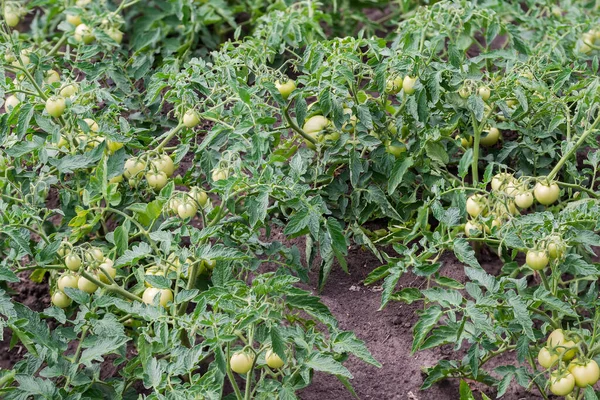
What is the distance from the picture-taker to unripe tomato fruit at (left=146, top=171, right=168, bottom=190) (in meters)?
2.96

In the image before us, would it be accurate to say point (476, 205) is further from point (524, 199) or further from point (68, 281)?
point (68, 281)

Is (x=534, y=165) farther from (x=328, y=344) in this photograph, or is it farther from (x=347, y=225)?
(x=328, y=344)

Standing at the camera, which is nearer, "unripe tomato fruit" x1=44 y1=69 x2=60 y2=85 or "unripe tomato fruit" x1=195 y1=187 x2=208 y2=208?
"unripe tomato fruit" x1=195 y1=187 x2=208 y2=208

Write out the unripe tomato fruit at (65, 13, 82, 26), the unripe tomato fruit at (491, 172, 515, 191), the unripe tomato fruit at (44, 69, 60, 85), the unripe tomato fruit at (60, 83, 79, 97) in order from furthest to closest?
the unripe tomato fruit at (65, 13, 82, 26) → the unripe tomato fruit at (44, 69, 60, 85) → the unripe tomato fruit at (60, 83, 79, 97) → the unripe tomato fruit at (491, 172, 515, 191)

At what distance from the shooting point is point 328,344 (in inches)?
100

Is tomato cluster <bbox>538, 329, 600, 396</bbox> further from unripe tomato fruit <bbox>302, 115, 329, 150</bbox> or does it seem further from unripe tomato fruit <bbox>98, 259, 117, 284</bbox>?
unripe tomato fruit <bbox>98, 259, 117, 284</bbox>

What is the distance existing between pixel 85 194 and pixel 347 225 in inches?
36.9

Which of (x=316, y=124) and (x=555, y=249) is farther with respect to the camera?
(x=316, y=124)

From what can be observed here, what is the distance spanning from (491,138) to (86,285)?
1.54 meters

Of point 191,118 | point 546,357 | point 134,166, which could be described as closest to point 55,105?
point 134,166

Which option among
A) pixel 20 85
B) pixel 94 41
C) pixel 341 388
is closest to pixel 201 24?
pixel 94 41

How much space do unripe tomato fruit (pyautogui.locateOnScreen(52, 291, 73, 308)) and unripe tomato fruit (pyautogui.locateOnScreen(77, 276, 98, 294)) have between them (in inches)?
4.9

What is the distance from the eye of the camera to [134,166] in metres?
3.01

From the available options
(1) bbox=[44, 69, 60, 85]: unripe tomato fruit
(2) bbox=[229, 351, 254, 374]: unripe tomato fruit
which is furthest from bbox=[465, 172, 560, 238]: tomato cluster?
(1) bbox=[44, 69, 60, 85]: unripe tomato fruit
